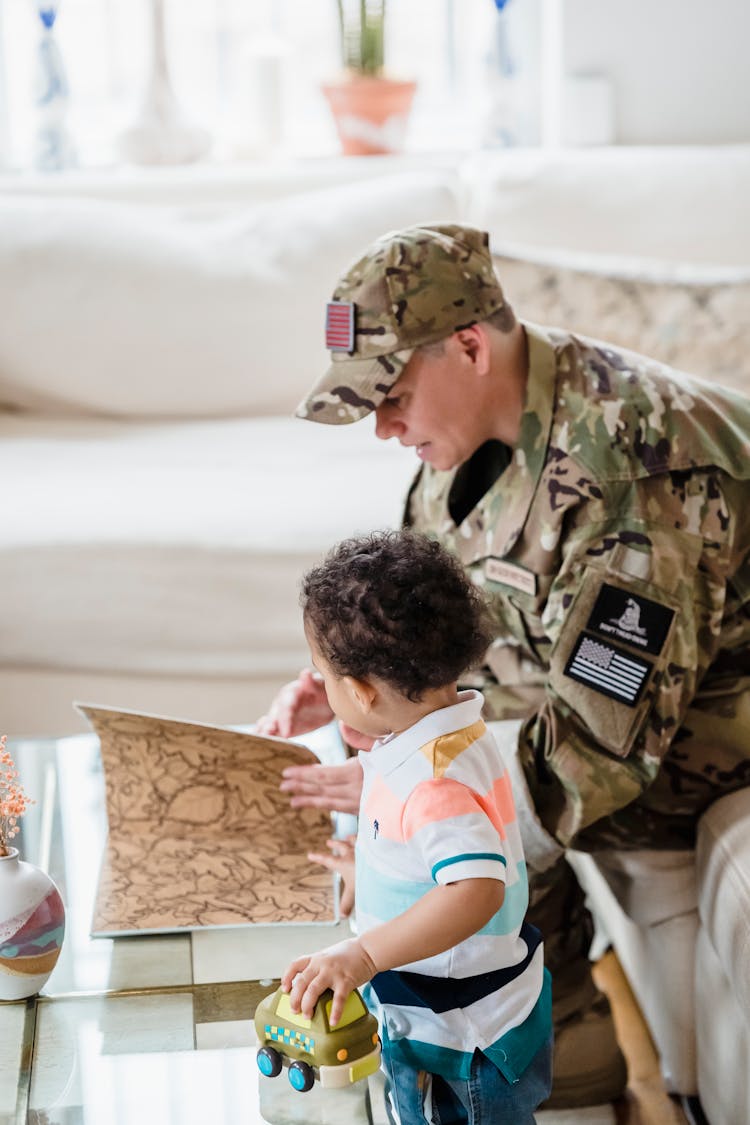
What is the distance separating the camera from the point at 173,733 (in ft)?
4.09

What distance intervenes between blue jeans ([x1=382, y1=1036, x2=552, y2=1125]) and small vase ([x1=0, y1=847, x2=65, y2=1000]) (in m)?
0.26

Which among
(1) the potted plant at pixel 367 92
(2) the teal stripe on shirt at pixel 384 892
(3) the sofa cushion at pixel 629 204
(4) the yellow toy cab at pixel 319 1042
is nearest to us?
(4) the yellow toy cab at pixel 319 1042

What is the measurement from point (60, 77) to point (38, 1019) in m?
2.10

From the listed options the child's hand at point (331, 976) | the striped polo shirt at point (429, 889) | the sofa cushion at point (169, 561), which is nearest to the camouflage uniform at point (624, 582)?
the striped polo shirt at point (429, 889)

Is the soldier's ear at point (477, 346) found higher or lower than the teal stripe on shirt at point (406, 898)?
A: higher

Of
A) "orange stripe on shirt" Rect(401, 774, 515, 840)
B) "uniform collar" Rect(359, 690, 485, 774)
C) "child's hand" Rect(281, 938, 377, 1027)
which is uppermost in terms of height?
"uniform collar" Rect(359, 690, 485, 774)

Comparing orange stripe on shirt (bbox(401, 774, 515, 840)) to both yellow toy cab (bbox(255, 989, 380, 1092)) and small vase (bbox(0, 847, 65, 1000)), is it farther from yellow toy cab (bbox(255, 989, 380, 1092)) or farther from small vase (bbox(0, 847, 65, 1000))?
small vase (bbox(0, 847, 65, 1000))

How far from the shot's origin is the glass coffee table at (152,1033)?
3.02 feet

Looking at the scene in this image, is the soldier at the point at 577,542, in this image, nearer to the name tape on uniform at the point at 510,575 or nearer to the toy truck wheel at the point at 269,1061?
the name tape on uniform at the point at 510,575

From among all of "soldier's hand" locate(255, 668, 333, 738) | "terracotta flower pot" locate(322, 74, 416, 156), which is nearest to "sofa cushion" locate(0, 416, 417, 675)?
"soldier's hand" locate(255, 668, 333, 738)

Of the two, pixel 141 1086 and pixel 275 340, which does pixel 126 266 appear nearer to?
pixel 275 340

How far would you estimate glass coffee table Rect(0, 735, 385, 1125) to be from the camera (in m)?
0.92

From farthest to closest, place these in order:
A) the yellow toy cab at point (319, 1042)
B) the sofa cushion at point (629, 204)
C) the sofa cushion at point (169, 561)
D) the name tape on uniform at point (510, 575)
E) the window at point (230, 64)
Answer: the window at point (230, 64), the sofa cushion at point (629, 204), the sofa cushion at point (169, 561), the name tape on uniform at point (510, 575), the yellow toy cab at point (319, 1042)

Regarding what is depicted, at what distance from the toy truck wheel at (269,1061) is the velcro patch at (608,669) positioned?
0.50m
